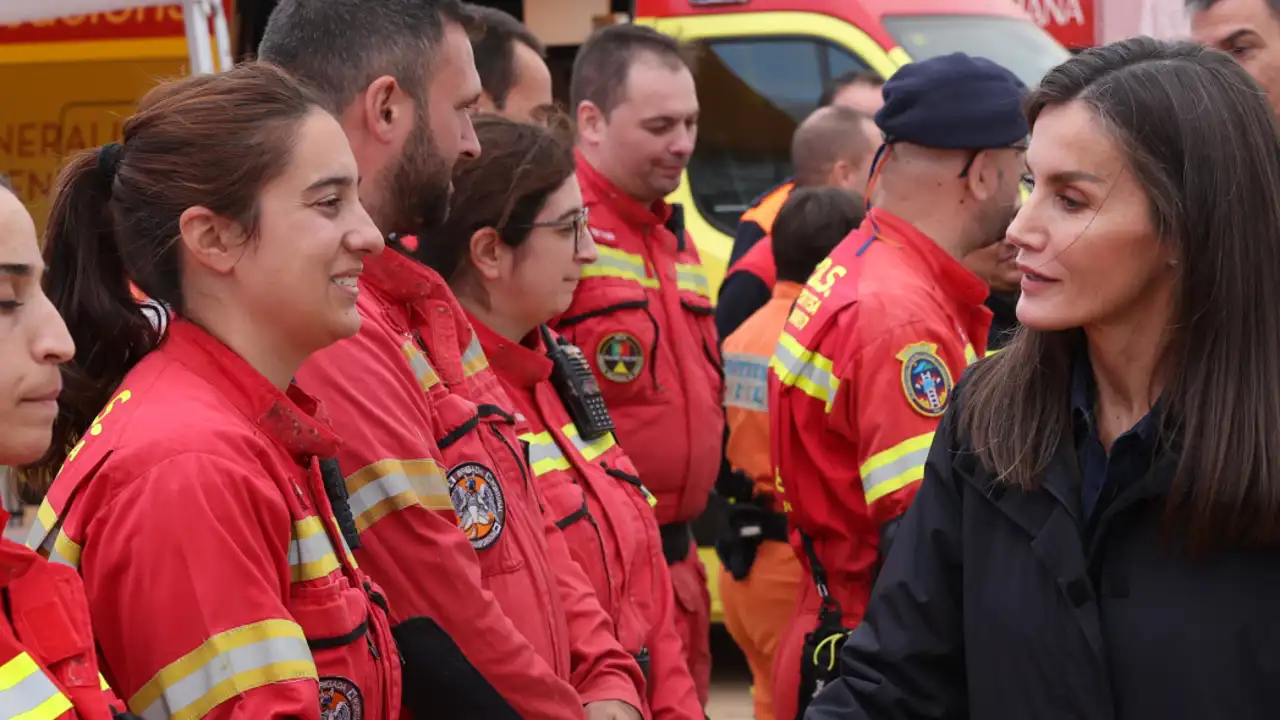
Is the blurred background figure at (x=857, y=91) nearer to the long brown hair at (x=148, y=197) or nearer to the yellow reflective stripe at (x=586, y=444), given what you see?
the yellow reflective stripe at (x=586, y=444)

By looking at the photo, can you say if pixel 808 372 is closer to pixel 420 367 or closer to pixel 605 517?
pixel 605 517

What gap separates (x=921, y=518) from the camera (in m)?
2.51

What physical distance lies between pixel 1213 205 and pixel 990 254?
93.6 inches

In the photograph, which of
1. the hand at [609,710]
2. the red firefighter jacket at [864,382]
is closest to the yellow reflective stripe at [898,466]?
the red firefighter jacket at [864,382]

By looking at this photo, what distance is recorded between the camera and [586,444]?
12.9 feet

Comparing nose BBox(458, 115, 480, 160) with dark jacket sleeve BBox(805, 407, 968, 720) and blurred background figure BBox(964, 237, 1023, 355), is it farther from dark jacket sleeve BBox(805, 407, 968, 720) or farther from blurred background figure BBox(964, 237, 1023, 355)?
blurred background figure BBox(964, 237, 1023, 355)

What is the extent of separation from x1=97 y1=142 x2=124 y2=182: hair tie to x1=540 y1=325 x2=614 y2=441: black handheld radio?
140 centimetres

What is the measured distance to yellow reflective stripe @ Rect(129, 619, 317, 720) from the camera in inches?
89.2

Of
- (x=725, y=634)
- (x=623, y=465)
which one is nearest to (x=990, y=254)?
(x=623, y=465)

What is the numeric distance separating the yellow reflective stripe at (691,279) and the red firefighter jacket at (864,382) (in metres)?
1.12

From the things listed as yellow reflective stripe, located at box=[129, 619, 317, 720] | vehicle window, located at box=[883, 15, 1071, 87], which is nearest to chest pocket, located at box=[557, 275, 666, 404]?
yellow reflective stripe, located at box=[129, 619, 317, 720]

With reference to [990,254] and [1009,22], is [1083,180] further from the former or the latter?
[1009,22]

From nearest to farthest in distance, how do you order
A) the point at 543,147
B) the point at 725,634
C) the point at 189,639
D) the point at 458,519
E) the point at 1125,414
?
1. the point at 189,639
2. the point at 1125,414
3. the point at 458,519
4. the point at 543,147
5. the point at 725,634

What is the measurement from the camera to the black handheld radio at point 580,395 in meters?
3.94
